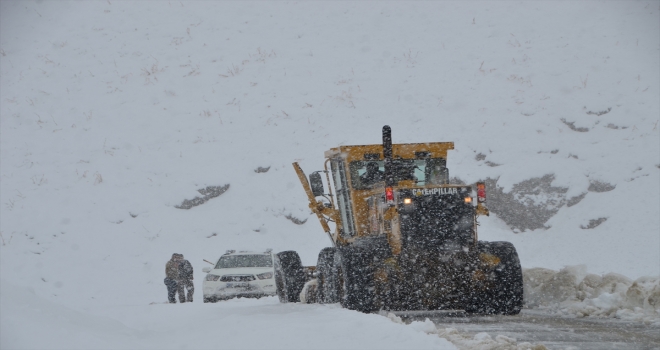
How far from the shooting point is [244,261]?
56.3 feet

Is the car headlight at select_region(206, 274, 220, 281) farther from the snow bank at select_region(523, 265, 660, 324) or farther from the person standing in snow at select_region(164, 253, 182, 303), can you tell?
the snow bank at select_region(523, 265, 660, 324)

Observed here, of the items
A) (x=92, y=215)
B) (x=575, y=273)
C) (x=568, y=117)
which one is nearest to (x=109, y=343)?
(x=575, y=273)

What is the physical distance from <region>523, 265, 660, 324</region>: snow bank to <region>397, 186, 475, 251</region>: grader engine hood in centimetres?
199

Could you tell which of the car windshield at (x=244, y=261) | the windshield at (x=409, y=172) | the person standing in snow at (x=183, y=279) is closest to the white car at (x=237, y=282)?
the car windshield at (x=244, y=261)

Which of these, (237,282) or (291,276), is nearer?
(291,276)

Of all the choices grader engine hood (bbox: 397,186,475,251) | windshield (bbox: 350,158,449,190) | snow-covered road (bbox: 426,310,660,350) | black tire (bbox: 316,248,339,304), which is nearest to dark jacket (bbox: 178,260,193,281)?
black tire (bbox: 316,248,339,304)

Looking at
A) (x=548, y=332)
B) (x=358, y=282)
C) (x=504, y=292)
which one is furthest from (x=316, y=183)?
(x=548, y=332)

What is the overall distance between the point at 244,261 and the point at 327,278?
6122mm

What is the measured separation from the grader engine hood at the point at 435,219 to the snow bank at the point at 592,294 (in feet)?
6.52

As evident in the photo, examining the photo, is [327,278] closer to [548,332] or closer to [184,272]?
[548,332]

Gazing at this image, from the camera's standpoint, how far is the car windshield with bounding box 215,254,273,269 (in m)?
17.0

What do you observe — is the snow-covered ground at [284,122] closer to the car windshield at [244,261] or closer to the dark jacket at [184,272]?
the car windshield at [244,261]

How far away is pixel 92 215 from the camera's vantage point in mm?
22172

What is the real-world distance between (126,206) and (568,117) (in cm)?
1484
